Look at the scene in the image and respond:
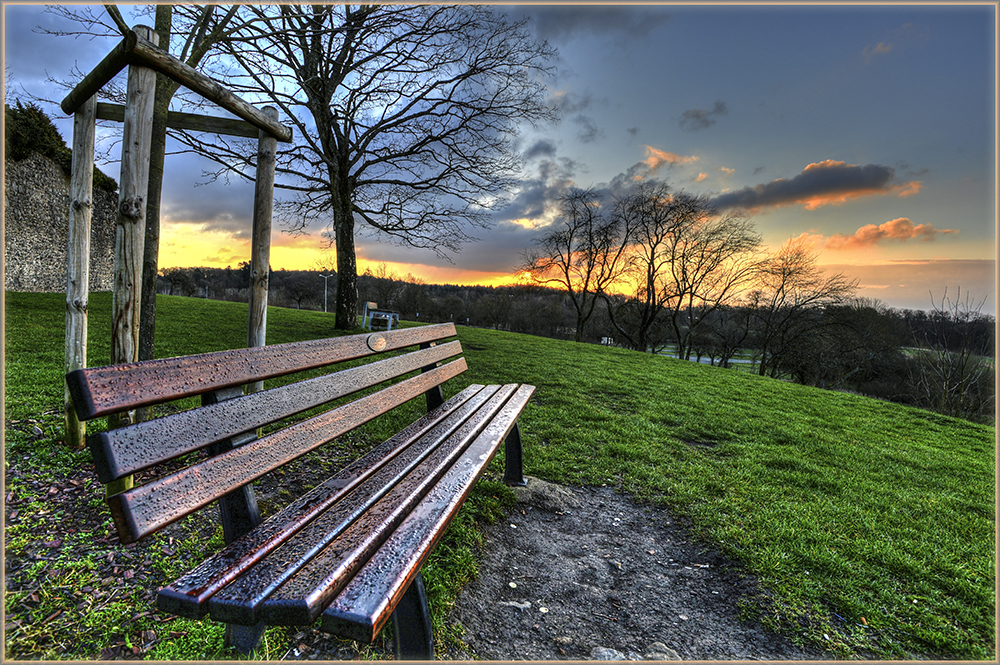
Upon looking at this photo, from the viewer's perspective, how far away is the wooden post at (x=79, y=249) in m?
2.55

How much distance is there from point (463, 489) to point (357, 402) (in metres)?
0.68

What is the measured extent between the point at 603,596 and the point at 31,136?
981 inches

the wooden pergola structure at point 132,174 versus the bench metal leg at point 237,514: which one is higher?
the wooden pergola structure at point 132,174

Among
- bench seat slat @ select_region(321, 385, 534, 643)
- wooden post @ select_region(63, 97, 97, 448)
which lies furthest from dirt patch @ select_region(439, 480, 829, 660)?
wooden post @ select_region(63, 97, 97, 448)

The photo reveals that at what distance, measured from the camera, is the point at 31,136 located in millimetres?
16438

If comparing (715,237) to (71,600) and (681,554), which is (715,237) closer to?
(681,554)

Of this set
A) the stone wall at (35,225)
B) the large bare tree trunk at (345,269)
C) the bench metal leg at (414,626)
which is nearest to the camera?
the bench metal leg at (414,626)

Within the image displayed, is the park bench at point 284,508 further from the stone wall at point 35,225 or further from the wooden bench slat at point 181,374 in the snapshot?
the stone wall at point 35,225

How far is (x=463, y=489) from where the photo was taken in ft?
5.59

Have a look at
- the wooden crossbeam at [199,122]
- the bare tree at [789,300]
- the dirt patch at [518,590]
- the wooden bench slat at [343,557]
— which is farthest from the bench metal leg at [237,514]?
the bare tree at [789,300]

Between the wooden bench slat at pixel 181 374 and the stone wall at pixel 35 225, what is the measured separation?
64.0ft

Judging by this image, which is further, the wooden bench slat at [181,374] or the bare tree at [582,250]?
the bare tree at [582,250]

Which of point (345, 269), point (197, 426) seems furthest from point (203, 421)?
point (345, 269)

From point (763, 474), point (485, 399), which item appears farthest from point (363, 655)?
point (763, 474)
